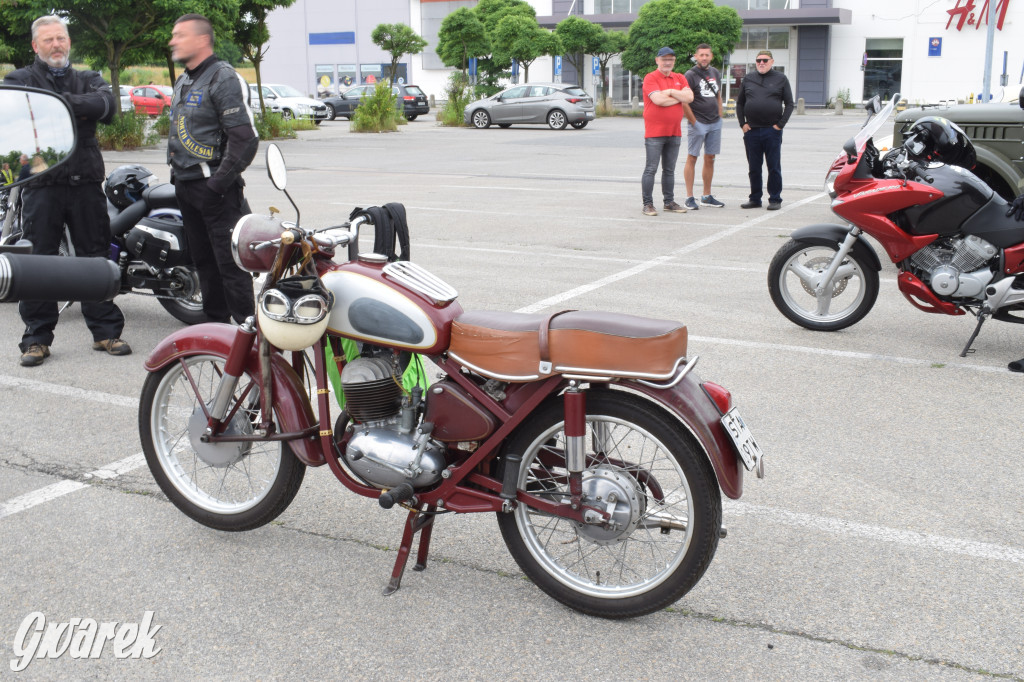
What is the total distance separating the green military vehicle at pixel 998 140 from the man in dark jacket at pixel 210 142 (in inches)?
246

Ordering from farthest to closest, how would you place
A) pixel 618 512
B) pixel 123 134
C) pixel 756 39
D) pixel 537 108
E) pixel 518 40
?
pixel 756 39 → pixel 518 40 → pixel 537 108 → pixel 123 134 → pixel 618 512

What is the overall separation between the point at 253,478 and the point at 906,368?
3.87 m

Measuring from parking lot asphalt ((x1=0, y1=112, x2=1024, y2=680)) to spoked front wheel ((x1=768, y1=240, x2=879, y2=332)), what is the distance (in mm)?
140

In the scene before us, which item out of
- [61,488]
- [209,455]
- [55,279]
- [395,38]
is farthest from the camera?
[395,38]

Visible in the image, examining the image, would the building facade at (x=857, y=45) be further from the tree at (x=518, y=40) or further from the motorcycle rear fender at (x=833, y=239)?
the motorcycle rear fender at (x=833, y=239)

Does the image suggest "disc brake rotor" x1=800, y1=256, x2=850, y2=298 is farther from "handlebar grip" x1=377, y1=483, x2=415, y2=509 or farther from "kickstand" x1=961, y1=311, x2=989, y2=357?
"handlebar grip" x1=377, y1=483, x2=415, y2=509

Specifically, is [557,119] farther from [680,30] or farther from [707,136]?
[707,136]

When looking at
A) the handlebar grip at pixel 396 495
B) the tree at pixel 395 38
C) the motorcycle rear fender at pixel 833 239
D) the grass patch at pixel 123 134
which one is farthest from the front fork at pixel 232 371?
the tree at pixel 395 38

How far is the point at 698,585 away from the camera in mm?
3383

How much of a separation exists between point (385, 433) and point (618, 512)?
81 cm

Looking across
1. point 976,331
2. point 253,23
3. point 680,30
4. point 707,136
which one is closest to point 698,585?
point 976,331

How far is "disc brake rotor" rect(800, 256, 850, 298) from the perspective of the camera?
660 cm

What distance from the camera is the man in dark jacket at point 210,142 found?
5.70m

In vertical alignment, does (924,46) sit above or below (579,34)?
below
